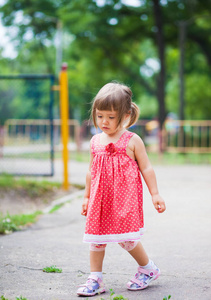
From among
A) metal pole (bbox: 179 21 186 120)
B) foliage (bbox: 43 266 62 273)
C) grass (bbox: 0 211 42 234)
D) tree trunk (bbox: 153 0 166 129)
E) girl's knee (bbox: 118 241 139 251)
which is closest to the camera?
girl's knee (bbox: 118 241 139 251)

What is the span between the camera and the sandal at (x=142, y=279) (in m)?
3.43

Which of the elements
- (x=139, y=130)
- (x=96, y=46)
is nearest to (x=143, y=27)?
(x=96, y=46)

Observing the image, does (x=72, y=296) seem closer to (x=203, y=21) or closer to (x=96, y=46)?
(x=96, y=46)

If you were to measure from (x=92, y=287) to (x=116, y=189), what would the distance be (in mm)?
635

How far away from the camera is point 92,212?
132 inches

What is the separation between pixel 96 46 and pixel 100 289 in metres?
23.5

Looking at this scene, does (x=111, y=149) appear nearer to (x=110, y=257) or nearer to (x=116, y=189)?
(x=116, y=189)

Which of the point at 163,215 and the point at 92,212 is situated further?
the point at 163,215

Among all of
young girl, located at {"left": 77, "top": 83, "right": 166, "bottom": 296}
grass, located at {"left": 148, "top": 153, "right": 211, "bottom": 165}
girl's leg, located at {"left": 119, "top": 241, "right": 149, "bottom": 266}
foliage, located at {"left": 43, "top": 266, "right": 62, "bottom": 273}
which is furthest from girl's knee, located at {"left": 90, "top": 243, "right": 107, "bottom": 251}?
grass, located at {"left": 148, "top": 153, "right": 211, "bottom": 165}

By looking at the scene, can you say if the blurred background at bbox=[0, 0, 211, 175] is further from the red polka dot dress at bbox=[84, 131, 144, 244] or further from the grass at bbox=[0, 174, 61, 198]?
the red polka dot dress at bbox=[84, 131, 144, 244]

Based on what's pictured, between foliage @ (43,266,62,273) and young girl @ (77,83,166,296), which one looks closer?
young girl @ (77,83,166,296)

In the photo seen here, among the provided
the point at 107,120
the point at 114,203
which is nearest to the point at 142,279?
the point at 114,203

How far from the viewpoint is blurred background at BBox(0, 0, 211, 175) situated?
1036 cm

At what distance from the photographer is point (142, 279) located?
346 cm
